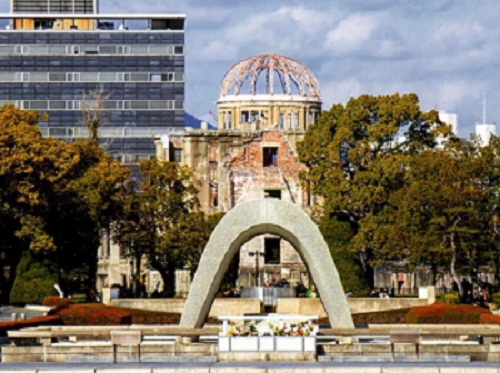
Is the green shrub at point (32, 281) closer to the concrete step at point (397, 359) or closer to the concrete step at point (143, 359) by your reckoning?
the concrete step at point (143, 359)

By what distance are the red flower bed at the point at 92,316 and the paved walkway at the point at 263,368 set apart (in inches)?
971

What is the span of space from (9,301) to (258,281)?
21746 mm

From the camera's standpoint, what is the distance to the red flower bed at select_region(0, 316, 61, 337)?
207ft

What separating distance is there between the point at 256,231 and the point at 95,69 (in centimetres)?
11531

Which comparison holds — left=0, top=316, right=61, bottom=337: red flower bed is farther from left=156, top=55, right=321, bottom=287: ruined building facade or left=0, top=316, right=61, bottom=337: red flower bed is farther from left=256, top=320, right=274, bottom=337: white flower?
left=156, top=55, right=321, bottom=287: ruined building facade

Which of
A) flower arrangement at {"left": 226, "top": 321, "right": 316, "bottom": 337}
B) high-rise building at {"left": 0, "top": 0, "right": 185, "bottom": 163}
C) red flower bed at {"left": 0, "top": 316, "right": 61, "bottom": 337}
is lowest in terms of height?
flower arrangement at {"left": 226, "top": 321, "right": 316, "bottom": 337}

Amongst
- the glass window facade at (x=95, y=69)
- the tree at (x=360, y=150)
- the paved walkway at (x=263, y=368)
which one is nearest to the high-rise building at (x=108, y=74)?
the glass window facade at (x=95, y=69)

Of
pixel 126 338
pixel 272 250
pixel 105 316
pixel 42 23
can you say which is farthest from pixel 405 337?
pixel 42 23

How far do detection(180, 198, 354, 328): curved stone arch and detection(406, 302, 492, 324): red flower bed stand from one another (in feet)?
42.5

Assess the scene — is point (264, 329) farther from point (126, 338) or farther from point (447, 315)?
point (447, 315)

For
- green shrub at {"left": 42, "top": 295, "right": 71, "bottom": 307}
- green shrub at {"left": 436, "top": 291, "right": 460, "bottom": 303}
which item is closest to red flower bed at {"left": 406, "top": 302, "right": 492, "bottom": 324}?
green shrub at {"left": 436, "top": 291, "right": 460, "bottom": 303}

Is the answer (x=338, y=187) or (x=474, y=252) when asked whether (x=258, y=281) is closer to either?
(x=338, y=187)

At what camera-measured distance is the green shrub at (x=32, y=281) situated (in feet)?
293

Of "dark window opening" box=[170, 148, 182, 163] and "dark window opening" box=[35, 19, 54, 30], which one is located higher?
"dark window opening" box=[35, 19, 54, 30]
